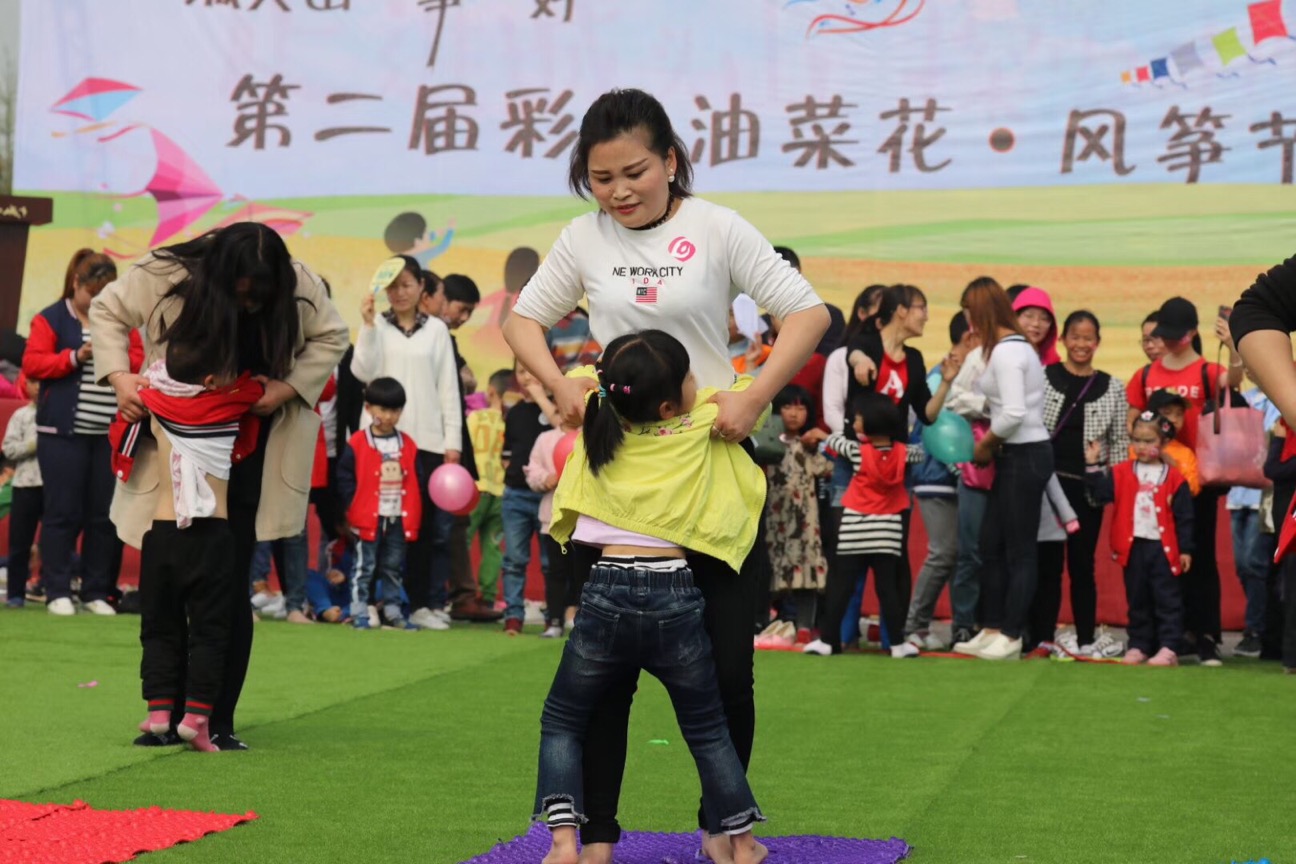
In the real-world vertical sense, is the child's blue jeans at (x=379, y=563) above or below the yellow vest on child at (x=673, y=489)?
below

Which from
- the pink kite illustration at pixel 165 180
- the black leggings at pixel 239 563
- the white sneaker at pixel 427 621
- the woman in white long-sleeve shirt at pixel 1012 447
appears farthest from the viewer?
the pink kite illustration at pixel 165 180

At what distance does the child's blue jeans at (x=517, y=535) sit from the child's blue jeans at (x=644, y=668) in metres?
5.92

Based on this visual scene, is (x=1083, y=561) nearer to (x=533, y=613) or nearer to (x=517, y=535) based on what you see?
(x=517, y=535)

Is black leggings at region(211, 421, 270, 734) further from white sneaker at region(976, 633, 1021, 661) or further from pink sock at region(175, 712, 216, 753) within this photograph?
white sneaker at region(976, 633, 1021, 661)

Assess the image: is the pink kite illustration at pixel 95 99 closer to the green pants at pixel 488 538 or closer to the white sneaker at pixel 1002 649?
the green pants at pixel 488 538

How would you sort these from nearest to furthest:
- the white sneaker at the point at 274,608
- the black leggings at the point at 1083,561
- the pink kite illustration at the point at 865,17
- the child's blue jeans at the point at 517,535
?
the black leggings at the point at 1083,561
the child's blue jeans at the point at 517,535
the white sneaker at the point at 274,608
the pink kite illustration at the point at 865,17

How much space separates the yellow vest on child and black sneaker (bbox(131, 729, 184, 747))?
1972 mm

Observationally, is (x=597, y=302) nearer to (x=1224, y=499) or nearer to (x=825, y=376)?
(x=825, y=376)

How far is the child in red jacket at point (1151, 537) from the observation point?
8664 mm

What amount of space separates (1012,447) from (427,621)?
3.24 m

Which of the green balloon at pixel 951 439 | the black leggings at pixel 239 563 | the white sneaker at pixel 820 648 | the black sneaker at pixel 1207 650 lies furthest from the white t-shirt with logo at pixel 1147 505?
the black leggings at pixel 239 563

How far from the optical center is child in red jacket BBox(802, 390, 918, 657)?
853cm

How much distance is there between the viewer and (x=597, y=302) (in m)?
3.89

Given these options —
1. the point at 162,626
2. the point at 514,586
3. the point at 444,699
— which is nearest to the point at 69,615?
the point at 514,586
